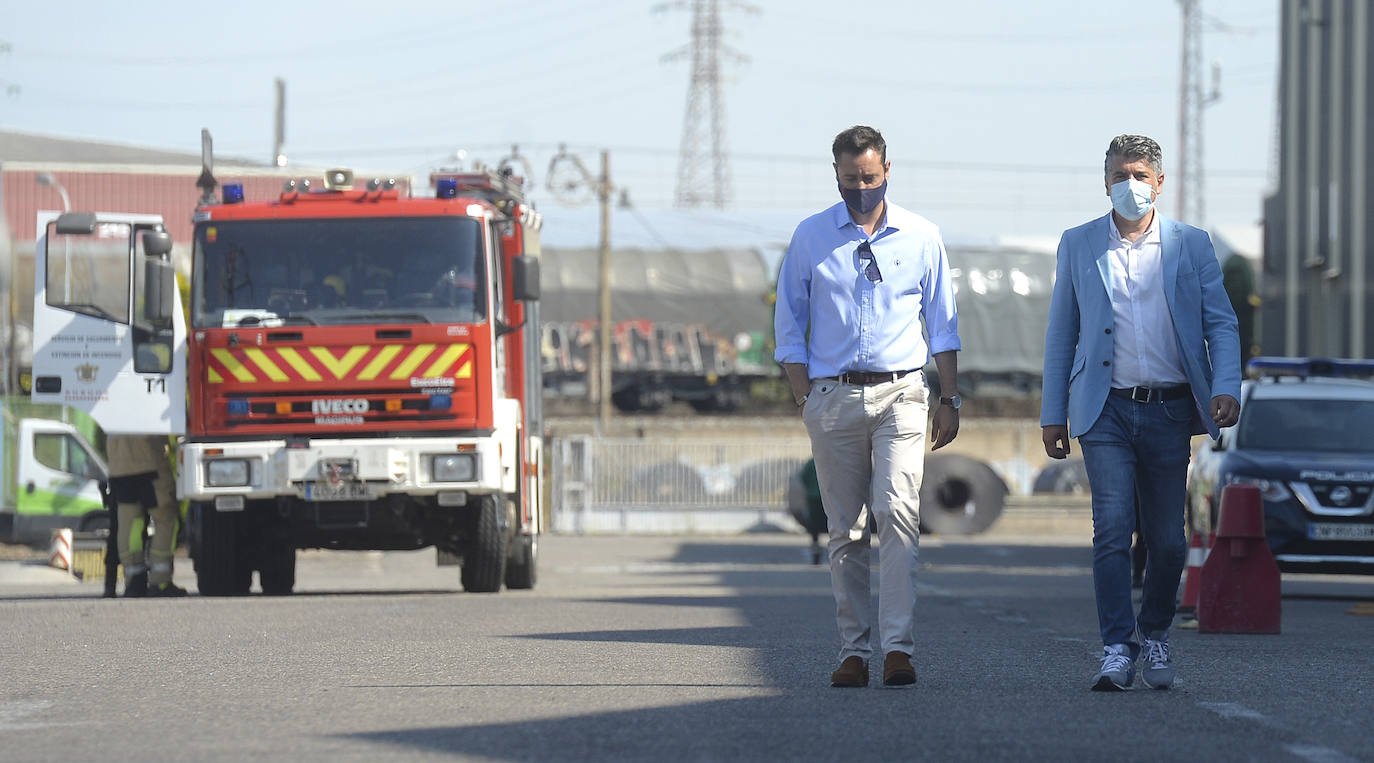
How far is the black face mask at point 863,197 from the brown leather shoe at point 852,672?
1643 millimetres

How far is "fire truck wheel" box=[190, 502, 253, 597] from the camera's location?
14.4 metres

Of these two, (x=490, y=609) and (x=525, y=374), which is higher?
(x=525, y=374)

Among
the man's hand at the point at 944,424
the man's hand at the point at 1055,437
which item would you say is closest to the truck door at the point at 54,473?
the man's hand at the point at 944,424

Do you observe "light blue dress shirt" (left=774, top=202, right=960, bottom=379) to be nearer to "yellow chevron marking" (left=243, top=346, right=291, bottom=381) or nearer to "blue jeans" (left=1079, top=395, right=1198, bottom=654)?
"blue jeans" (left=1079, top=395, right=1198, bottom=654)

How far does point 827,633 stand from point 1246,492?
2.43 m

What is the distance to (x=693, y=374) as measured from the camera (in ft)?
152

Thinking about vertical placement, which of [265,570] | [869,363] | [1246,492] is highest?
[869,363]

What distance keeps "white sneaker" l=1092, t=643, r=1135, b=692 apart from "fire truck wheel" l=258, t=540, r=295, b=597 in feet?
31.0

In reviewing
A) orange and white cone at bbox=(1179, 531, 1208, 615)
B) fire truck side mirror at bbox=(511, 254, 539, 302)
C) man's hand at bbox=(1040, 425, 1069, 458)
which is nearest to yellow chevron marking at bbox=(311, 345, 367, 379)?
fire truck side mirror at bbox=(511, 254, 539, 302)

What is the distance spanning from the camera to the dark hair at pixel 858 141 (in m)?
7.49

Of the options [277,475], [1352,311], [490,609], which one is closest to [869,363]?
[490,609]

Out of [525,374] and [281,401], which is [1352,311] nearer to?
[525,374]

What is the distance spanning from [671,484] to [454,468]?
23.7m

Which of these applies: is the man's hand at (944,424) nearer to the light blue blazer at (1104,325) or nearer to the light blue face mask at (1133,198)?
the light blue blazer at (1104,325)
